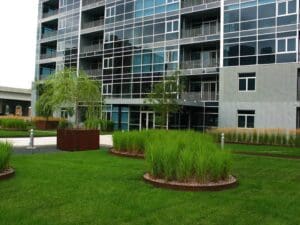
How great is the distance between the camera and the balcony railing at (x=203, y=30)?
3954 cm

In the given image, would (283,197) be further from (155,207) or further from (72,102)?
(72,102)

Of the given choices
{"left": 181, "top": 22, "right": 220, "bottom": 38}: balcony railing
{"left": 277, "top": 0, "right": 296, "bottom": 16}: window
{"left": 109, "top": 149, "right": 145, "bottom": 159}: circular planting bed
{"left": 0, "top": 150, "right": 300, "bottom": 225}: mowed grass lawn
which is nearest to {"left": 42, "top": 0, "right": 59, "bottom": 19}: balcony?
{"left": 181, "top": 22, "right": 220, "bottom": 38}: balcony railing

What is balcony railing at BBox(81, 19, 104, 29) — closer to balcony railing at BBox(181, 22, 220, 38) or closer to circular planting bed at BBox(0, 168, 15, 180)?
balcony railing at BBox(181, 22, 220, 38)

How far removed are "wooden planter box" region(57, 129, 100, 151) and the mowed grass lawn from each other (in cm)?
725

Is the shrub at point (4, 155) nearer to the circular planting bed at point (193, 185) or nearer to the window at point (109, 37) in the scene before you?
the circular planting bed at point (193, 185)

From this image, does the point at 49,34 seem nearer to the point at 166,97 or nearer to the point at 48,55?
the point at 48,55

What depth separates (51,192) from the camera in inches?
363

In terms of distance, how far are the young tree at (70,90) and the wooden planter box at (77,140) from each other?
88.2 inches

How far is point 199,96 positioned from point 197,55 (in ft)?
15.1

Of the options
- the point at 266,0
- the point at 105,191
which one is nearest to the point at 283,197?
the point at 105,191

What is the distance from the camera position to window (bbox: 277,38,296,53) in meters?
32.9

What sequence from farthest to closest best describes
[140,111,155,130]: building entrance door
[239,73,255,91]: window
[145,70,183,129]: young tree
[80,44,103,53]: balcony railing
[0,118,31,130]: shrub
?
[80,44,103,53]: balcony railing → [140,111,155,130]: building entrance door → [0,118,31,130]: shrub → [239,73,255,91]: window → [145,70,183,129]: young tree

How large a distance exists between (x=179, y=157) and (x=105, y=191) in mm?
2007

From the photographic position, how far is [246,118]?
35.2 m
